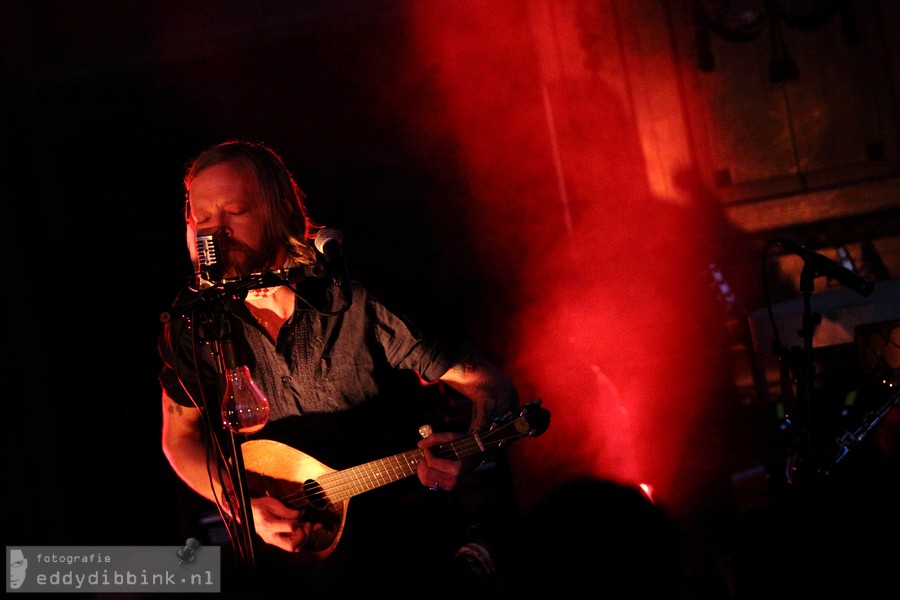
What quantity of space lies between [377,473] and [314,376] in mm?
452

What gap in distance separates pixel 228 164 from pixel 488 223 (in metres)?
2.45

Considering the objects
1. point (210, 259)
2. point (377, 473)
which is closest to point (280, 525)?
point (377, 473)

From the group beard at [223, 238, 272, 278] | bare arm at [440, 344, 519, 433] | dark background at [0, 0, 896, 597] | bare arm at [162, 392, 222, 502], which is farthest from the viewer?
dark background at [0, 0, 896, 597]

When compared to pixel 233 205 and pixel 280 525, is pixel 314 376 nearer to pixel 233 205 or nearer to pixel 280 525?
pixel 280 525

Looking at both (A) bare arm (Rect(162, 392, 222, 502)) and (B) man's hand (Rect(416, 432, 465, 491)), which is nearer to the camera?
(B) man's hand (Rect(416, 432, 465, 491))

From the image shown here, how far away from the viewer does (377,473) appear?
8.14ft

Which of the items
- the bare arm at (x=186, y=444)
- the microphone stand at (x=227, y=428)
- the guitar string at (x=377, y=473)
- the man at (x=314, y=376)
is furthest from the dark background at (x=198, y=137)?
the microphone stand at (x=227, y=428)

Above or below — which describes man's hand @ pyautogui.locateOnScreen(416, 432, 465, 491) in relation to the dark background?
below

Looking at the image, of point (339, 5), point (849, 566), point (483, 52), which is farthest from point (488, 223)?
point (849, 566)

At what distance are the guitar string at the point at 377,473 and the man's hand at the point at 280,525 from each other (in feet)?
0.17

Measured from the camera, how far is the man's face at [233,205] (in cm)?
255

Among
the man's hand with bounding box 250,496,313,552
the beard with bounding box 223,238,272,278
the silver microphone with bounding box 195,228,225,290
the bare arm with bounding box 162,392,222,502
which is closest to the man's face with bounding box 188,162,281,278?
the beard with bounding box 223,238,272,278

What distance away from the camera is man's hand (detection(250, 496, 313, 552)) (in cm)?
251

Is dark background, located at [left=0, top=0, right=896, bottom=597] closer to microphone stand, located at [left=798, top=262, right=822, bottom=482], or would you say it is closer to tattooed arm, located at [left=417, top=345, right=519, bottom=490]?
tattooed arm, located at [left=417, top=345, right=519, bottom=490]
